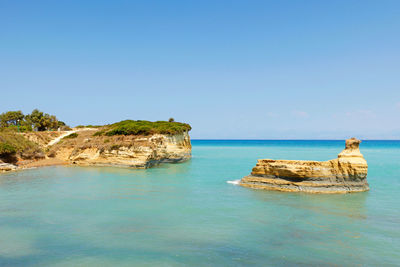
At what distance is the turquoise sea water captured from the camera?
9.20 m

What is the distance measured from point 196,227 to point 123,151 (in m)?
25.8

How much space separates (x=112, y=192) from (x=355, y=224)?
1573cm

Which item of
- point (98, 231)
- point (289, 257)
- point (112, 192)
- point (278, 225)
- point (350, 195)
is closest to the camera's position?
point (289, 257)

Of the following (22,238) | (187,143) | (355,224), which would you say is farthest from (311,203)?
(187,143)

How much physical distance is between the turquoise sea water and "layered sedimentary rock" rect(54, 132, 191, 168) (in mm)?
14994

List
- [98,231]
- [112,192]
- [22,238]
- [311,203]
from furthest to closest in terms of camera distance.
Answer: [112,192]
[311,203]
[98,231]
[22,238]

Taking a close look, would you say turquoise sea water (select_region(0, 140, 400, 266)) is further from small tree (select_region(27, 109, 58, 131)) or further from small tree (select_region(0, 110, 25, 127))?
small tree (select_region(0, 110, 25, 127))

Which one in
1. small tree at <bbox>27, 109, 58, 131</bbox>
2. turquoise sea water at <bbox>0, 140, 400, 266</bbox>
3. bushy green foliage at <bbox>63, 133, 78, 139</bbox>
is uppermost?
small tree at <bbox>27, 109, 58, 131</bbox>

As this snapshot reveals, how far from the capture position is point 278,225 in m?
12.3

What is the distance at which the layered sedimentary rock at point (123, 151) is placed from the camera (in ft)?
115

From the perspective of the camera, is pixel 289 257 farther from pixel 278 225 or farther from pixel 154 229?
pixel 154 229

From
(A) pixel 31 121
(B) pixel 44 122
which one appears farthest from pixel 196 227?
(A) pixel 31 121

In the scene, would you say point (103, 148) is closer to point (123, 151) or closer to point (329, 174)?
point (123, 151)

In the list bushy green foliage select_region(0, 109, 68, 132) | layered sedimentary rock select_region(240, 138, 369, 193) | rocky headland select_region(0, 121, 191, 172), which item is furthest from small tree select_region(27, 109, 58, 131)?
layered sedimentary rock select_region(240, 138, 369, 193)
